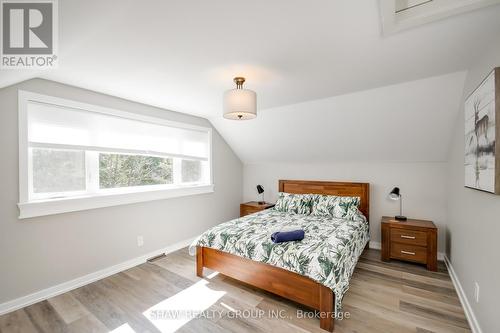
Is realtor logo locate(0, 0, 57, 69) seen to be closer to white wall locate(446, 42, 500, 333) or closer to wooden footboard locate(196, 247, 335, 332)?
wooden footboard locate(196, 247, 335, 332)

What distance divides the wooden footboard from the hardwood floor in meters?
0.13

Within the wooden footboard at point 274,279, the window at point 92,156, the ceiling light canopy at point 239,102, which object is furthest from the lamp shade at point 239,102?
the window at point 92,156

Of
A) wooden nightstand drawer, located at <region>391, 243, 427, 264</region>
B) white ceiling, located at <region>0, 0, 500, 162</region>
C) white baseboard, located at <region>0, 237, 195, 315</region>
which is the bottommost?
white baseboard, located at <region>0, 237, 195, 315</region>

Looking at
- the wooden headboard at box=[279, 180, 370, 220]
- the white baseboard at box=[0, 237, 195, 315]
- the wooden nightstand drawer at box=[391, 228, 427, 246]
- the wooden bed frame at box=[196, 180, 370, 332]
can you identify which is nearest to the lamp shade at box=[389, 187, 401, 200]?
the wooden headboard at box=[279, 180, 370, 220]

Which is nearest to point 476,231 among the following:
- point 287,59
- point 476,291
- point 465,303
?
point 476,291

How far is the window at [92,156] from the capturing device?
2.25 m

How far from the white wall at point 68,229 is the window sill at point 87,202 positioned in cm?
6

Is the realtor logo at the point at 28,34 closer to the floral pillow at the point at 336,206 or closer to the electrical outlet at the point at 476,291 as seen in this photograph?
the electrical outlet at the point at 476,291

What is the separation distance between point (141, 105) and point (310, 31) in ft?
8.25

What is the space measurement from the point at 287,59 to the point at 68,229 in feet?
9.23

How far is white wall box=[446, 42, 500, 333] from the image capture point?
1.51 m

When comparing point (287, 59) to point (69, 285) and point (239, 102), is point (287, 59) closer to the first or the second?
point (239, 102)

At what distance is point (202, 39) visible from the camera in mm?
1608

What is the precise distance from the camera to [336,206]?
133 inches
